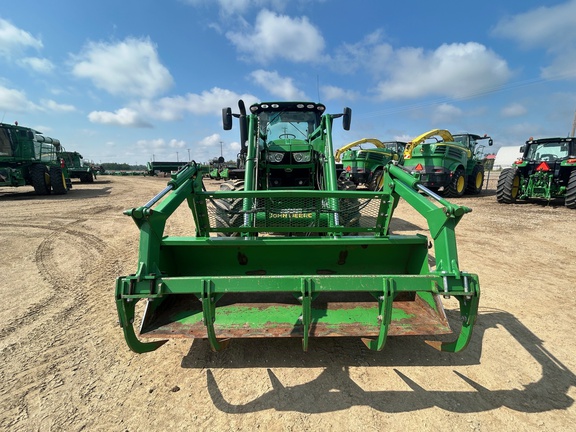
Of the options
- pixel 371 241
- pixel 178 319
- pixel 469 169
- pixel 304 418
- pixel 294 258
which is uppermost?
pixel 469 169

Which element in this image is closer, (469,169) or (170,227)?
(170,227)

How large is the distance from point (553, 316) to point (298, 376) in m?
2.77

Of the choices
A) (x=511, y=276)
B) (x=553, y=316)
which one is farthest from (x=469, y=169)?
(x=553, y=316)

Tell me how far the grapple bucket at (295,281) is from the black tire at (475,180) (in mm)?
12102

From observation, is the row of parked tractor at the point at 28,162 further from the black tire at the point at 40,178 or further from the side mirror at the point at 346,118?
the side mirror at the point at 346,118

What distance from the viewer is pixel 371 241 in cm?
275

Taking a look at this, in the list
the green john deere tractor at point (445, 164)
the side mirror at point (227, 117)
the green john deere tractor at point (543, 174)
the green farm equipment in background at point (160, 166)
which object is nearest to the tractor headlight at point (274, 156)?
the side mirror at point (227, 117)

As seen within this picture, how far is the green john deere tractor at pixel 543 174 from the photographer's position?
957 centimetres

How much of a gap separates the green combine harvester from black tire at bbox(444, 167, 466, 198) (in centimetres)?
946

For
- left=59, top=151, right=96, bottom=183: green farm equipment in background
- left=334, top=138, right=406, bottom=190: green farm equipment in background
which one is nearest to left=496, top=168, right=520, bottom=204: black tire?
left=334, top=138, right=406, bottom=190: green farm equipment in background

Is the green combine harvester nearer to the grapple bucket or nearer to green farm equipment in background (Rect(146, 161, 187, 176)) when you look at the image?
the grapple bucket

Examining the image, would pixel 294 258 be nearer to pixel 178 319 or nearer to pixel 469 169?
pixel 178 319

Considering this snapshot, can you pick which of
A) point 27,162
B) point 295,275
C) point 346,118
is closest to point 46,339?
point 295,275

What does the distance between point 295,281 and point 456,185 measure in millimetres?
12183
